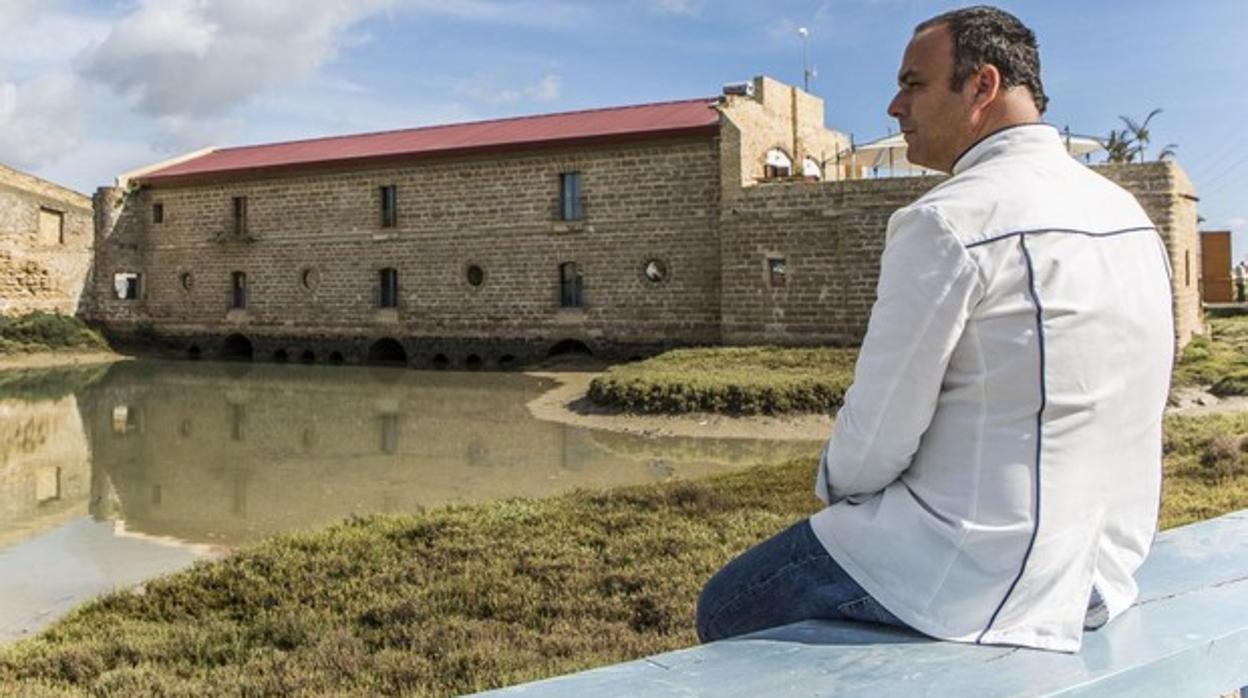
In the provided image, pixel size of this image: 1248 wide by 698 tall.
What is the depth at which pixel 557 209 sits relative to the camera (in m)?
22.3

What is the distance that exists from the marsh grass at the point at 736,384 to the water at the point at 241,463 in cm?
138

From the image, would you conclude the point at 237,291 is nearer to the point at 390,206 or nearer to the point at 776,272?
the point at 390,206

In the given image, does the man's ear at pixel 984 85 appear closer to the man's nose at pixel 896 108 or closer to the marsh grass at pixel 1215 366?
the man's nose at pixel 896 108

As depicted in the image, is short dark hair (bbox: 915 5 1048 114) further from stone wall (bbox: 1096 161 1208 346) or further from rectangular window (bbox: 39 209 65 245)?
rectangular window (bbox: 39 209 65 245)

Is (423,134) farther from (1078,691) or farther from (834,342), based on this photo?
(1078,691)

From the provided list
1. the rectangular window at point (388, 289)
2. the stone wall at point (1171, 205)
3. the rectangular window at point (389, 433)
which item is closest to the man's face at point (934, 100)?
the rectangular window at point (389, 433)

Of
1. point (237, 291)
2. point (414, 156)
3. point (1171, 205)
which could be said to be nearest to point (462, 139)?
point (414, 156)

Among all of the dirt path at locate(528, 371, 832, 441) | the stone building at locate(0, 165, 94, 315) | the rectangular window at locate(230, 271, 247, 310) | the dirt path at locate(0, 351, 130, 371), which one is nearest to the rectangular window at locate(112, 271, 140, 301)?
the stone building at locate(0, 165, 94, 315)

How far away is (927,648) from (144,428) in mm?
14492

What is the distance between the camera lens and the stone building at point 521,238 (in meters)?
19.5

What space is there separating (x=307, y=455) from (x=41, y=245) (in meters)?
20.4

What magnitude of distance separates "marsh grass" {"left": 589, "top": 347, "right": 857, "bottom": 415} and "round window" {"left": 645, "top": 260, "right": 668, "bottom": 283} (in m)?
3.39

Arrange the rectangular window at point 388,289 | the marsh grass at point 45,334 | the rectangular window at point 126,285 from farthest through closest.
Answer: the rectangular window at point 126,285 < the marsh grass at point 45,334 < the rectangular window at point 388,289

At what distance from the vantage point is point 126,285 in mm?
29000
